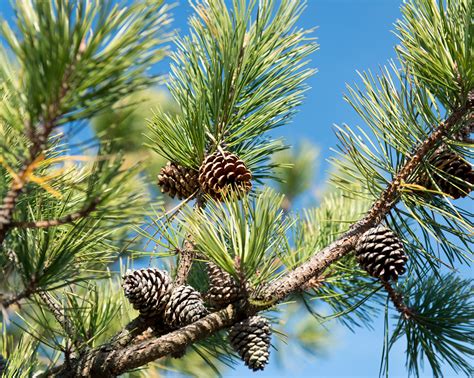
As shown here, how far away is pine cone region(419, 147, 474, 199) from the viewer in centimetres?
83

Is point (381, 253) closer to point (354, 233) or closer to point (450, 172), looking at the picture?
point (354, 233)

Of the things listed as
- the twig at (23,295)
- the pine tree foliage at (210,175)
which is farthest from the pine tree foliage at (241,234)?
the twig at (23,295)

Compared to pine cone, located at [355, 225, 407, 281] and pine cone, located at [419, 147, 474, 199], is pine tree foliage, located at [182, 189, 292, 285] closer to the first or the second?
pine cone, located at [355, 225, 407, 281]

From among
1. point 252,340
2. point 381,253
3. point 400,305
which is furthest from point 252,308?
point 400,305

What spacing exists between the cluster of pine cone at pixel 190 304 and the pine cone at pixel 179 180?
15 centimetres

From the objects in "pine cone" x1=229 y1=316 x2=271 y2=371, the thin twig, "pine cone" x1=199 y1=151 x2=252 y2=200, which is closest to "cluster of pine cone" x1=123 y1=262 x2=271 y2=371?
"pine cone" x1=229 y1=316 x2=271 y2=371

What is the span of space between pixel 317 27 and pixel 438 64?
246mm

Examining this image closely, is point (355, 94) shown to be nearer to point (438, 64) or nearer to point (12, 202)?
point (438, 64)

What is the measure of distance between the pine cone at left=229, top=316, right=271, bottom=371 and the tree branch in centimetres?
2

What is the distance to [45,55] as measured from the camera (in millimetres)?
513

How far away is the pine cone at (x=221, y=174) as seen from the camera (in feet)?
2.70

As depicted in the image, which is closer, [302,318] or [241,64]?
[241,64]

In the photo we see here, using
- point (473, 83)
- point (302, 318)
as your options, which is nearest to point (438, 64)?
point (473, 83)

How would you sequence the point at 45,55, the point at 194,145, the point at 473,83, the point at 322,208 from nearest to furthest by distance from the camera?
1. the point at 45,55
2. the point at 473,83
3. the point at 194,145
4. the point at 322,208
